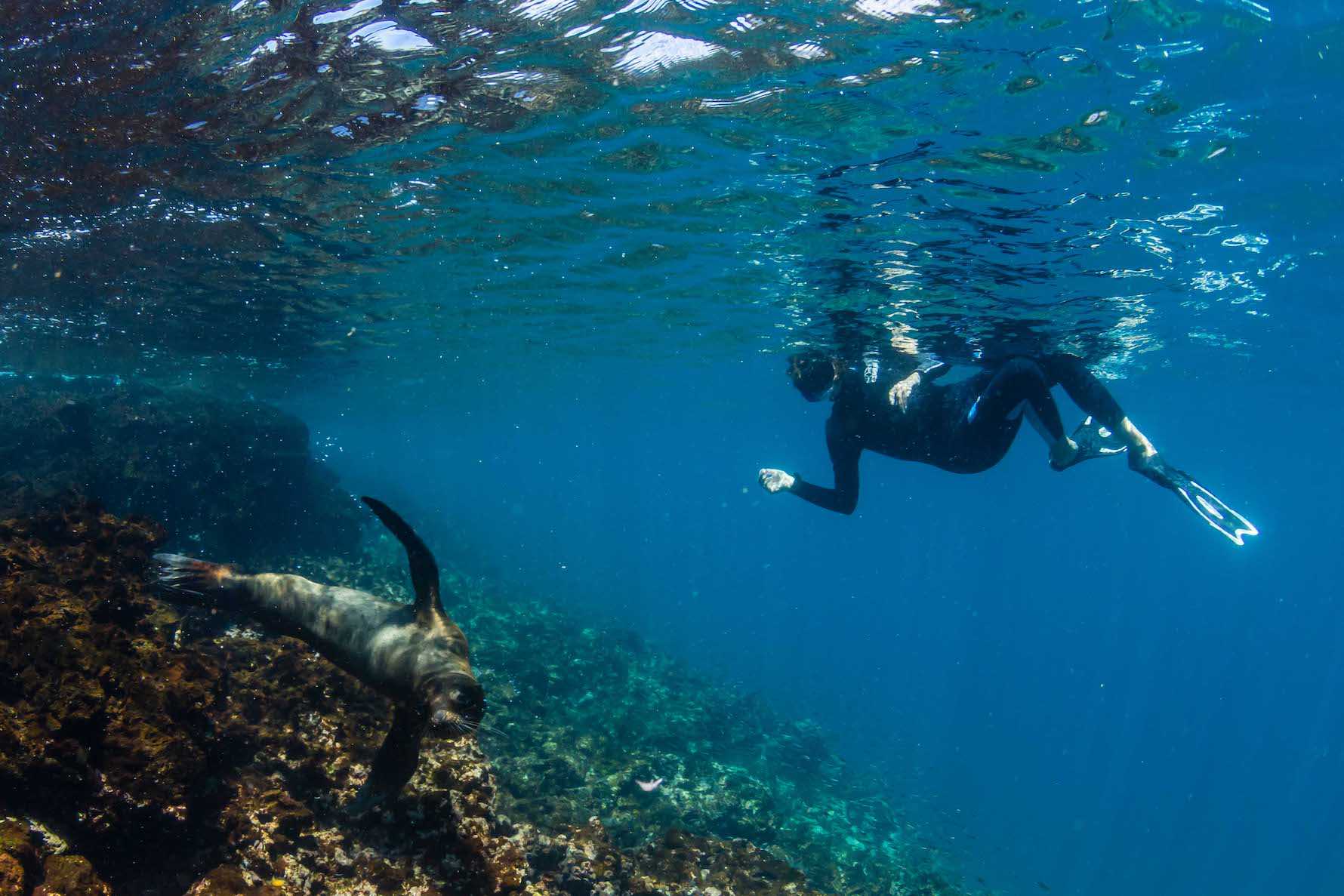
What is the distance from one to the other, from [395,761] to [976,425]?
7374 mm

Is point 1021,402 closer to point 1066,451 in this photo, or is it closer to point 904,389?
point 1066,451

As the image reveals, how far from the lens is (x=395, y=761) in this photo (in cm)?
411

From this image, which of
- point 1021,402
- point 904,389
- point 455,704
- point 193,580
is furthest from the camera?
point 904,389

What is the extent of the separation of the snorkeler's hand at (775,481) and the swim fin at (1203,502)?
419 cm

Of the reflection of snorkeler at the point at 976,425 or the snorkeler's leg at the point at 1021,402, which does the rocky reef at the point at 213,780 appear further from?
the snorkeler's leg at the point at 1021,402

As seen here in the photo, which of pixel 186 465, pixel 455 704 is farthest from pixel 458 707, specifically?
pixel 186 465

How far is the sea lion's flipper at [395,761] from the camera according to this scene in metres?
3.99

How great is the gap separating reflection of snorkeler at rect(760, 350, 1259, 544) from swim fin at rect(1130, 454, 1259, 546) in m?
0.01

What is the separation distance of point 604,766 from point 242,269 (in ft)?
48.1

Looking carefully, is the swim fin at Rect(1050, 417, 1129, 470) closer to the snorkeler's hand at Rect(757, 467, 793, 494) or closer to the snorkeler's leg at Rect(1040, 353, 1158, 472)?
the snorkeler's leg at Rect(1040, 353, 1158, 472)

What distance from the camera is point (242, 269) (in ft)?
53.4

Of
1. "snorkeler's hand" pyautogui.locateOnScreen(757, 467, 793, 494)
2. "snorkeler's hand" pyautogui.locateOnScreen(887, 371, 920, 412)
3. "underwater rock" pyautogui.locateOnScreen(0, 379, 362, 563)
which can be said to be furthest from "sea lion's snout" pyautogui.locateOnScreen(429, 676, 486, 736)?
"underwater rock" pyautogui.locateOnScreen(0, 379, 362, 563)

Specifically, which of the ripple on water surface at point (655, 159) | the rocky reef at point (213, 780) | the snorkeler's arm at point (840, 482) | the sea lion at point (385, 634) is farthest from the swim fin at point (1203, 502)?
the sea lion at point (385, 634)

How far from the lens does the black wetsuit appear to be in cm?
801
